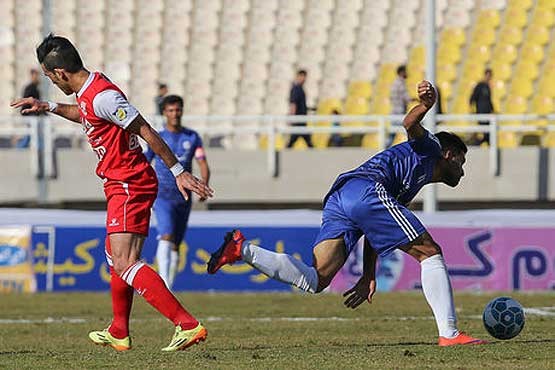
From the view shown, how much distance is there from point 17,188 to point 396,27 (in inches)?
345

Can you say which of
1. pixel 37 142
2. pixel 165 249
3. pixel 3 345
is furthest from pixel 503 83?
pixel 3 345

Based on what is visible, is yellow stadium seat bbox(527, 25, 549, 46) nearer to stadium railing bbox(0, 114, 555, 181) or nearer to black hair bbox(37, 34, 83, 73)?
stadium railing bbox(0, 114, 555, 181)

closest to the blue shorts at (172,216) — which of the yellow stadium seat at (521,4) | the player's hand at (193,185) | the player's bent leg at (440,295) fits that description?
the player's bent leg at (440,295)

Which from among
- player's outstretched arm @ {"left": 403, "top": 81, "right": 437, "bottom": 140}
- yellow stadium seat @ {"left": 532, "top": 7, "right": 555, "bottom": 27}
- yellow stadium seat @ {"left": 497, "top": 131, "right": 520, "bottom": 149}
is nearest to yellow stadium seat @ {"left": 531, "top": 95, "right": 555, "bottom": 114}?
yellow stadium seat @ {"left": 497, "top": 131, "right": 520, "bottom": 149}

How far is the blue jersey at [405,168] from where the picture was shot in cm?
962

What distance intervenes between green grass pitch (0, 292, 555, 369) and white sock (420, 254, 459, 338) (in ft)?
0.62

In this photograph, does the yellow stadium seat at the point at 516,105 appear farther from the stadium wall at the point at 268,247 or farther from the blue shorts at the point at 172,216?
the blue shorts at the point at 172,216

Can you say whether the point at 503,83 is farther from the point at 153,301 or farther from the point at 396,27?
the point at 153,301

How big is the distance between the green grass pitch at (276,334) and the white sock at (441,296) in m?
0.19

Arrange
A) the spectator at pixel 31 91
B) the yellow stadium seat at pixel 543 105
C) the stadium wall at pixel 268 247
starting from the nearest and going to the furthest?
the stadium wall at pixel 268 247 < the spectator at pixel 31 91 < the yellow stadium seat at pixel 543 105

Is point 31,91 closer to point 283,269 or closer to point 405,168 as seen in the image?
point 405,168

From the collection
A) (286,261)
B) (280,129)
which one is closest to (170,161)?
(286,261)

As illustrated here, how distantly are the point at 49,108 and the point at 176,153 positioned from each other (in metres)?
5.66

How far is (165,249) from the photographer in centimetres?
1537
